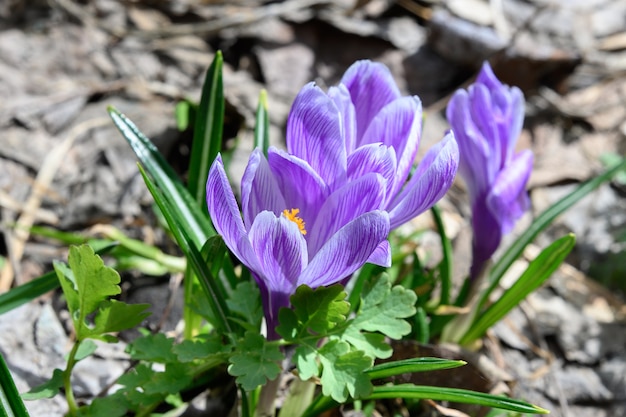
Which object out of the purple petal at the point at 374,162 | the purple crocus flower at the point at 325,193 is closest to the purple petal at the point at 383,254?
the purple crocus flower at the point at 325,193

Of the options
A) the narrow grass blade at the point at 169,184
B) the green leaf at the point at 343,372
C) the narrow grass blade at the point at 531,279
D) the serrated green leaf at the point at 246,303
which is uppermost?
the narrow grass blade at the point at 169,184

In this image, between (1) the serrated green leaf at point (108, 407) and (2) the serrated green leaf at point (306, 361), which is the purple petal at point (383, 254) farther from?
(1) the serrated green leaf at point (108, 407)

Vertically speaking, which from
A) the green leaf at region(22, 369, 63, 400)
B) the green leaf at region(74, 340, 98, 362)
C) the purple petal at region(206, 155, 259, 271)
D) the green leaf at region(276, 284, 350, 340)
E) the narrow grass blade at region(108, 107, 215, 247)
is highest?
the purple petal at region(206, 155, 259, 271)

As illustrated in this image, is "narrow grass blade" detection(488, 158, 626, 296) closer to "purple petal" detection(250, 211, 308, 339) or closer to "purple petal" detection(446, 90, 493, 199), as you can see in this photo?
"purple petal" detection(446, 90, 493, 199)

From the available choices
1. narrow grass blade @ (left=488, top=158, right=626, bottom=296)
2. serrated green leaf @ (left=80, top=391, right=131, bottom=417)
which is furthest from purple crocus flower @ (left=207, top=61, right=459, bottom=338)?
narrow grass blade @ (left=488, top=158, right=626, bottom=296)

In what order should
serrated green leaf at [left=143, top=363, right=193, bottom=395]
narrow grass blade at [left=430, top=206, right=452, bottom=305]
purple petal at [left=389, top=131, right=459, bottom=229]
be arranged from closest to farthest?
purple petal at [left=389, top=131, right=459, bottom=229] → serrated green leaf at [left=143, top=363, right=193, bottom=395] → narrow grass blade at [left=430, top=206, right=452, bottom=305]
